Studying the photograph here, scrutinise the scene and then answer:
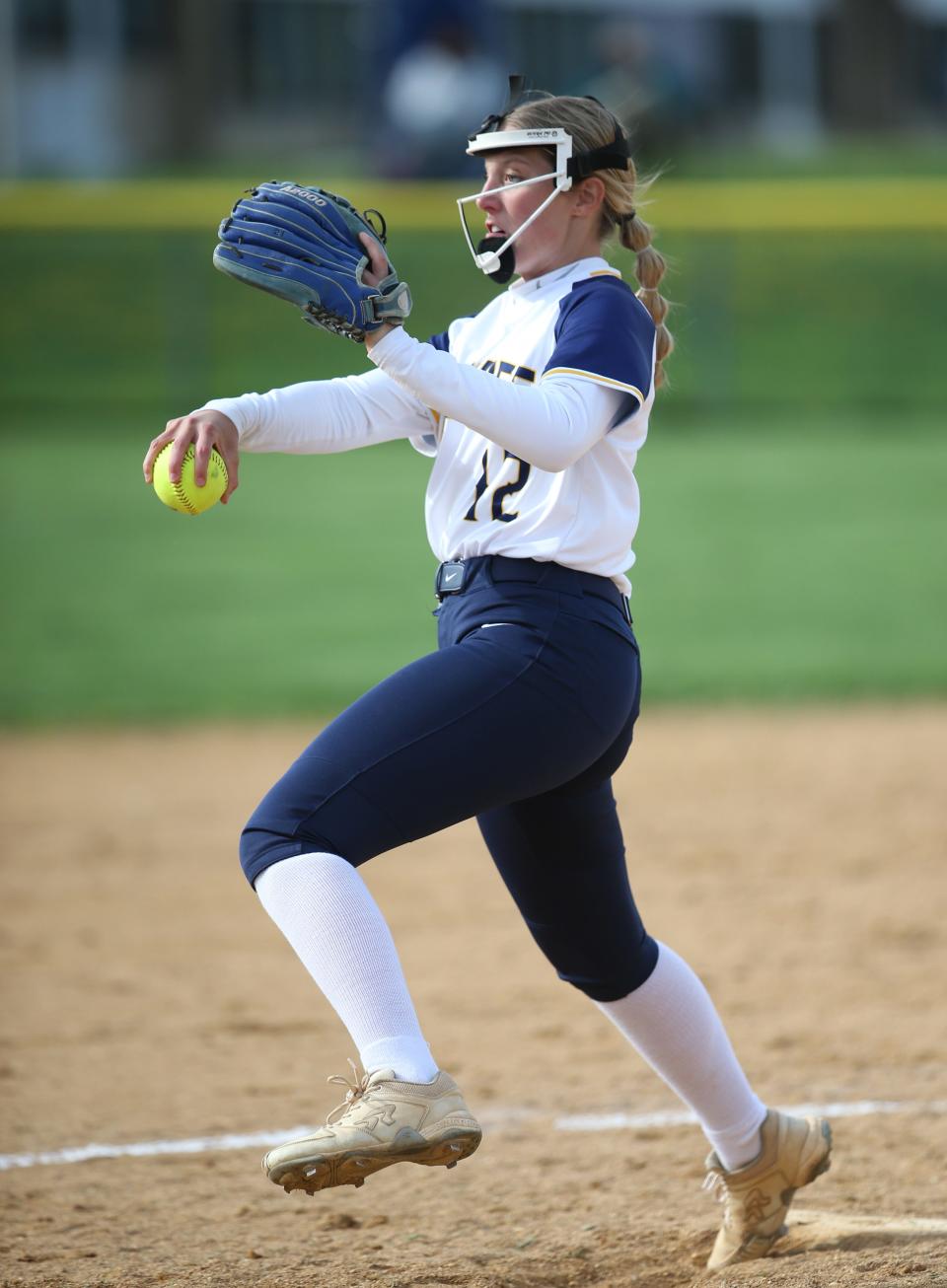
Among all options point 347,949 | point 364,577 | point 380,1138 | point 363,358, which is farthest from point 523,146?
point 363,358

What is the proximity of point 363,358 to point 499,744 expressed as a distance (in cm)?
1334

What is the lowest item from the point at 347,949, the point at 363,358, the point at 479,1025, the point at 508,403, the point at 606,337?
the point at 479,1025

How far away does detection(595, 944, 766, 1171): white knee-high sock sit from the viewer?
9.81 ft

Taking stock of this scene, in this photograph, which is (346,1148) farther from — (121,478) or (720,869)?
(121,478)

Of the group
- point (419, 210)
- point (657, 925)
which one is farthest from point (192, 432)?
point (419, 210)

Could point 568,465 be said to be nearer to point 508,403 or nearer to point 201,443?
point 508,403

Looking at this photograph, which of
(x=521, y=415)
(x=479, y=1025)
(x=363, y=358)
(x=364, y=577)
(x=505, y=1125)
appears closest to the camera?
(x=521, y=415)

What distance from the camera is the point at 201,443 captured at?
262cm

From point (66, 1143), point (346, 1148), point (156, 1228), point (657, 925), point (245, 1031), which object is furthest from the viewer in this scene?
point (657, 925)

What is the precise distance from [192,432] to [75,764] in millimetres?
4950

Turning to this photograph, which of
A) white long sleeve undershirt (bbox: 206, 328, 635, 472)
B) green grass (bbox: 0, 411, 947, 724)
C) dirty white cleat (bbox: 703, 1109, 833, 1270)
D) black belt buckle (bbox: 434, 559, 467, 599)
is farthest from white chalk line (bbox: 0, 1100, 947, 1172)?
green grass (bbox: 0, 411, 947, 724)

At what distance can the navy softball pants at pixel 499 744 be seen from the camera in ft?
8.16

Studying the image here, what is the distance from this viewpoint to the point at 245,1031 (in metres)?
4.45

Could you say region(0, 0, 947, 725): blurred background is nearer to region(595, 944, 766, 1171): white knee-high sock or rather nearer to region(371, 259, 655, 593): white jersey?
region(371, 259, 655, 593): white jersey
